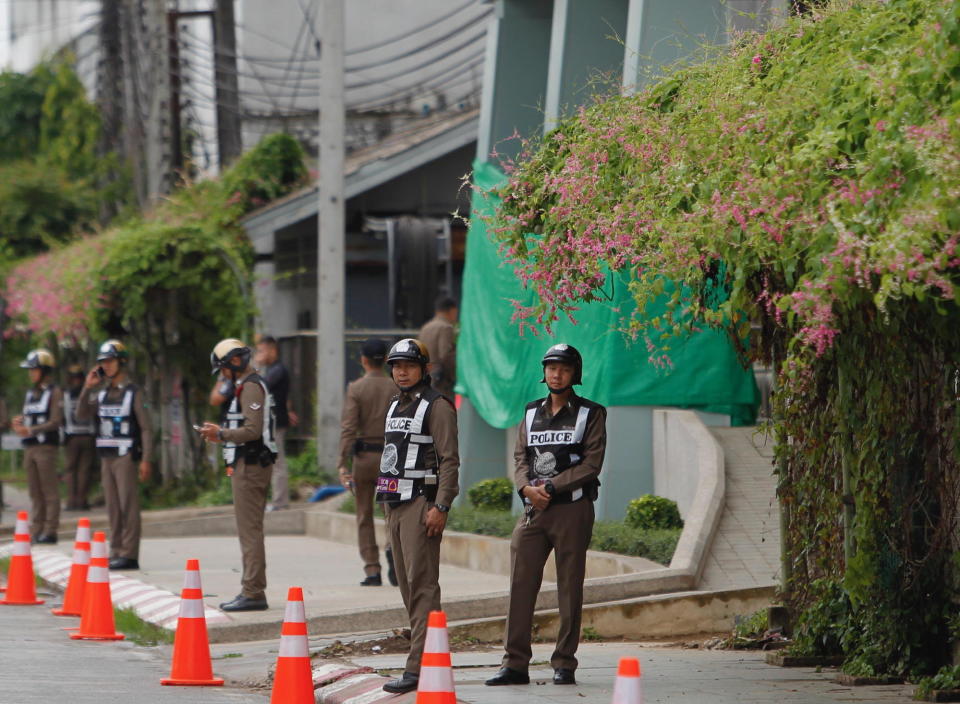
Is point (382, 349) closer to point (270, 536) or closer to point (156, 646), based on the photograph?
point (156, 646)

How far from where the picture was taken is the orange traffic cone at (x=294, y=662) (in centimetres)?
840

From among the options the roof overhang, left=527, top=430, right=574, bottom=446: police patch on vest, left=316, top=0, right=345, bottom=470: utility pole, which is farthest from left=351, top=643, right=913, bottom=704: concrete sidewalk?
the roof overhang

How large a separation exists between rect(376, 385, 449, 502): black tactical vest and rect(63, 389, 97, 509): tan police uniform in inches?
571

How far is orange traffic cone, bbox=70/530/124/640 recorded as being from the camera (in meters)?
11.8

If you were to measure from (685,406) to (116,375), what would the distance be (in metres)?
5.42

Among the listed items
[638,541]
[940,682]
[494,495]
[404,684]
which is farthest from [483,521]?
[940,682]

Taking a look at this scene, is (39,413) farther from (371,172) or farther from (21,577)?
(371,172)

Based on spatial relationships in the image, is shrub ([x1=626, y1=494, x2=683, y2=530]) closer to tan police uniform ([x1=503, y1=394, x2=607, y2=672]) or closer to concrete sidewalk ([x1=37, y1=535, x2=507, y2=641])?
concrete sidewalk ([x1=37, y1=535, x2=507, y2=641])

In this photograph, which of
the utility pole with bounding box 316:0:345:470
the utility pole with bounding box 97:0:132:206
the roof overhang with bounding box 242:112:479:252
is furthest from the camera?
the utility pole with bounding box 97:0:132:206

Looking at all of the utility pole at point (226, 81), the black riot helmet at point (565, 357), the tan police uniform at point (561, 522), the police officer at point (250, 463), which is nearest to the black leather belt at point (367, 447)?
the police officer at point (250, 463)

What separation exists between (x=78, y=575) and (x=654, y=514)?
4863mm

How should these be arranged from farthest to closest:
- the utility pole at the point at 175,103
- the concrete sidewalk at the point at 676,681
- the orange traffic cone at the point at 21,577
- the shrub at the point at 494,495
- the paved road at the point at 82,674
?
the utility pole at the point at 175,103 → the shrub at the point at 494,495 → the orange traffic cone at the point at 21,577 → the paved road at the point at 82,674 → the concrete sidewalk at the point at 676,681

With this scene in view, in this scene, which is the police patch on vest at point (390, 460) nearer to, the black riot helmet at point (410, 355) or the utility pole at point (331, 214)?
the black riot helmet at point (410, 355)

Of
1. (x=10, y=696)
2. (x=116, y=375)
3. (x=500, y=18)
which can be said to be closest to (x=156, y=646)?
(x=10, y=696)
